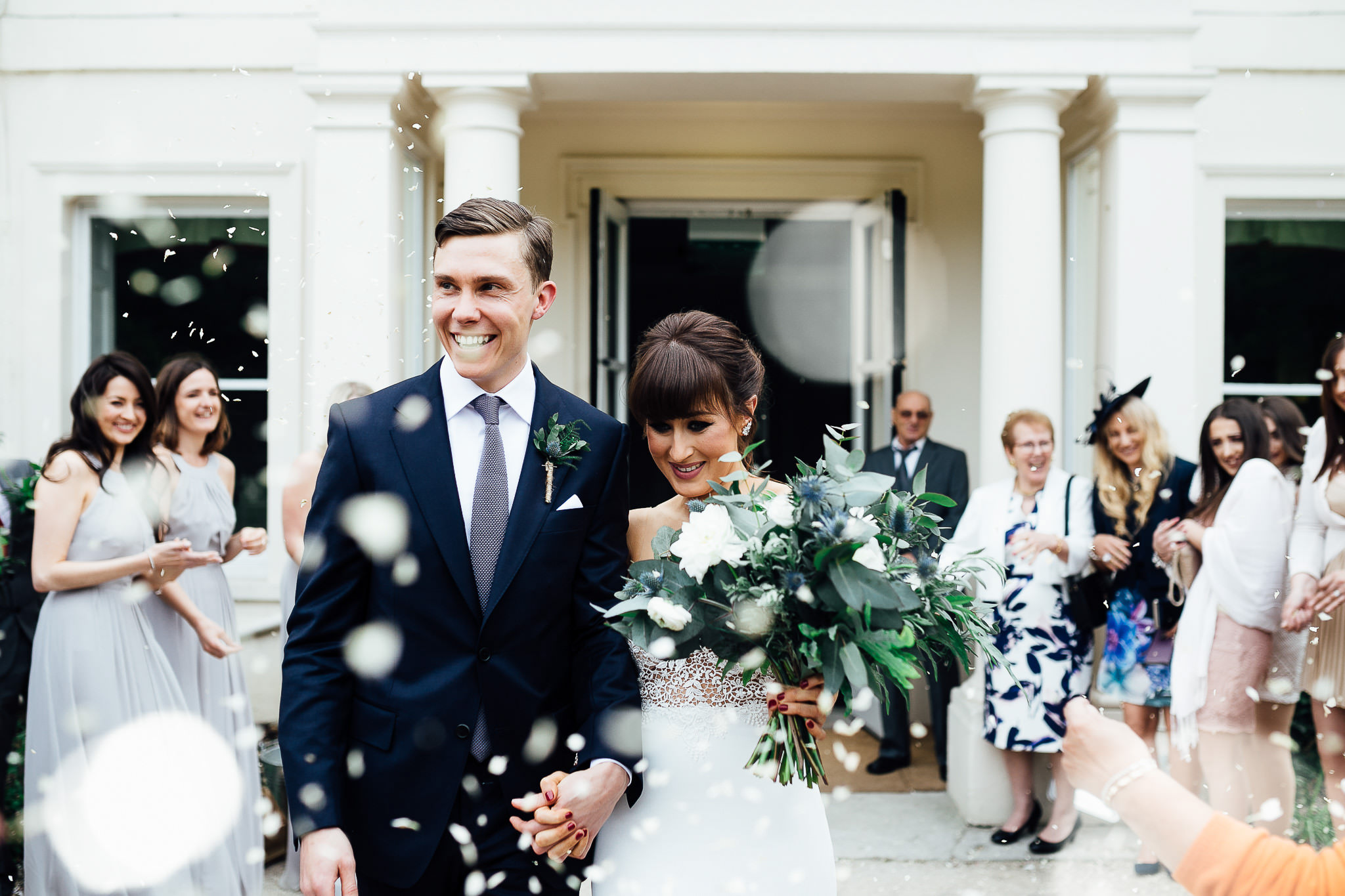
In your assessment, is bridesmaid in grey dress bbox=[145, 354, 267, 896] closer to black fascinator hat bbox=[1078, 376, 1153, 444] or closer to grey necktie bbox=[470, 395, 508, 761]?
grey necktie bbox=[470, 395, 508, 761]

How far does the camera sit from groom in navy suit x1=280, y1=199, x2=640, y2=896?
189cm

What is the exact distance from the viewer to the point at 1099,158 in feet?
17.8

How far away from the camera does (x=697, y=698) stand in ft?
7.47

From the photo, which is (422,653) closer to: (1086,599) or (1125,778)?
(1125,778)

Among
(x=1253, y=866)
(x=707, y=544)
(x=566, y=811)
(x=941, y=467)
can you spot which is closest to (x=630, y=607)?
(x=707, y=544)

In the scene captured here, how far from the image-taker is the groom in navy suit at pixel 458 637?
189 cm

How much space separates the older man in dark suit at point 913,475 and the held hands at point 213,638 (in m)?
3.63

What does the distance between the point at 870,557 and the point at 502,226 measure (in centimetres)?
98

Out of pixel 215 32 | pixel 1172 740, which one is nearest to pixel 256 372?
pixel 215 32

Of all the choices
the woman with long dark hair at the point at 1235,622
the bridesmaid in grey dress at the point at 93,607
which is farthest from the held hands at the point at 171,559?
the woman with long dark hair at the point at 1235,622

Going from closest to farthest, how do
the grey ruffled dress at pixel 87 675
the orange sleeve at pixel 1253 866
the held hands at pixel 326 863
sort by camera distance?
the orange sleeve at pixel 1253 866, the held hands at pixel 326 863, the grey ruffled dress at pixel 87 675

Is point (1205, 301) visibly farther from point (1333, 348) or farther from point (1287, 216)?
point (1333, 348)

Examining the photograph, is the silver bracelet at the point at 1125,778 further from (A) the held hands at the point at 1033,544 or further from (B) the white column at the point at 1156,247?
(B) the white column at the point at 1156,247

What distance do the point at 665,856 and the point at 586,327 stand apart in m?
4.88
